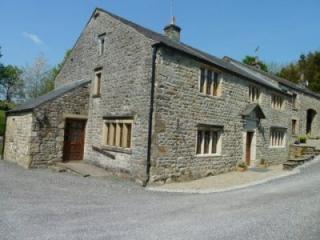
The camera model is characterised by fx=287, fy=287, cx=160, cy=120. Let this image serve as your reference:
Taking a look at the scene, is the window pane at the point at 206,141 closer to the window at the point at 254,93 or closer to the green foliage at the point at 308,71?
the window at the point at 254,93

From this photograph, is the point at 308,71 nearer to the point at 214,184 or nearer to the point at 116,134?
the point at 214,184

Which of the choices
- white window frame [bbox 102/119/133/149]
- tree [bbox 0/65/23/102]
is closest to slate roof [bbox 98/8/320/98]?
white window frame [bbox 102/119/133/149]

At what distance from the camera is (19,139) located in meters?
15.0

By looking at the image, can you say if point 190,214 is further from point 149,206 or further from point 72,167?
point 72,167

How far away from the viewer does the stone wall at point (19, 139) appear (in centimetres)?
1379

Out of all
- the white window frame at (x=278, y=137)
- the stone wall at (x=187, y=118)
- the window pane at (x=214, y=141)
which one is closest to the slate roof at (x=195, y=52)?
the stone wall at (x=187, y=118)

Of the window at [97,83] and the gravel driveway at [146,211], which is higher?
the window at [97,83]

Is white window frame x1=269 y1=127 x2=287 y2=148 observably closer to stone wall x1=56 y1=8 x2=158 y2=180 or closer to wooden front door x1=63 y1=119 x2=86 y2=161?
stone wall x1=56 y1=8 x2=158 y2=180

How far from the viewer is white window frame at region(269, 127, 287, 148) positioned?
20.2m

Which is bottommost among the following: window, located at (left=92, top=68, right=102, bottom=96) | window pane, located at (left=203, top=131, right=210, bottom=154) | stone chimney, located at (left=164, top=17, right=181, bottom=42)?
window pane, located at (left=203, top=131, right=210, bottom=154)

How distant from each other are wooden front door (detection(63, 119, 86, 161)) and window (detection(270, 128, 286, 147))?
42.1 feet

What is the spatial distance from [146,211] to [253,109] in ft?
Result: 37.5

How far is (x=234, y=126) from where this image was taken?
16172mm

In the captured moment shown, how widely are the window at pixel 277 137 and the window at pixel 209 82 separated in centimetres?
733
